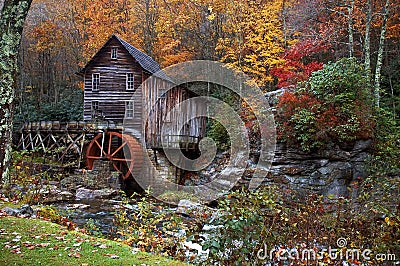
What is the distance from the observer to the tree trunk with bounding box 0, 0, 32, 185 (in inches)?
177

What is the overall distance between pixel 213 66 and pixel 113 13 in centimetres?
936

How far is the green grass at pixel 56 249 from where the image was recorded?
11.1ft

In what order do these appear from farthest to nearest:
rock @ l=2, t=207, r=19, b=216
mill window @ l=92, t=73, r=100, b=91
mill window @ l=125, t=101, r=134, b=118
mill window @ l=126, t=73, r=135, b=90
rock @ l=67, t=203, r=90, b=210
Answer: mill window @ l=92, t=73, r=100, b=91 → mill window @ l=126, t=73, r=135, b=90 → mill window @ l=125, t=101, r=134, b=118 → rock @ l=67, t=203, r=90, b=210 → rock @ l=2, t=207, r=19, b=216

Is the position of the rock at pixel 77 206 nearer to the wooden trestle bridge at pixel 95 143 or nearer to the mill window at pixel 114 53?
the wooden trestle bridge at pixel 95 143

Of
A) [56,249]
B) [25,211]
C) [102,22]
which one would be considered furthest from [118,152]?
[56,249]

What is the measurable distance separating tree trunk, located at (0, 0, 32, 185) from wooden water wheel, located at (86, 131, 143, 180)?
1125 cm

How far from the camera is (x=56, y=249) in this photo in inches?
144

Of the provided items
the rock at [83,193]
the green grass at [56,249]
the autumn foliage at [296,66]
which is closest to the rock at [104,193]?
the rock at [83,193]

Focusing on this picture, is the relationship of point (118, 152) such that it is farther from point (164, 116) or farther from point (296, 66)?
point (296, 66)

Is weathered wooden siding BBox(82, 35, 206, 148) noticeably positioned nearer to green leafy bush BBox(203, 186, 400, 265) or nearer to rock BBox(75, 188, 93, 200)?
rock BBox(75, 188, 93, 200)

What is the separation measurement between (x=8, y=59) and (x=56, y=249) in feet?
9.05

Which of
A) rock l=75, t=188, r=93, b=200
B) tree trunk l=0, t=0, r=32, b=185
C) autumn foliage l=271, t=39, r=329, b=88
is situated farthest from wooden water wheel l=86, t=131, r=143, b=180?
tree trunk l=0, t=0, r=32, b=185

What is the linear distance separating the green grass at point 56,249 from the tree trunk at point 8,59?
3.67 feet

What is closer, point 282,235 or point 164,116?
point 282,235
